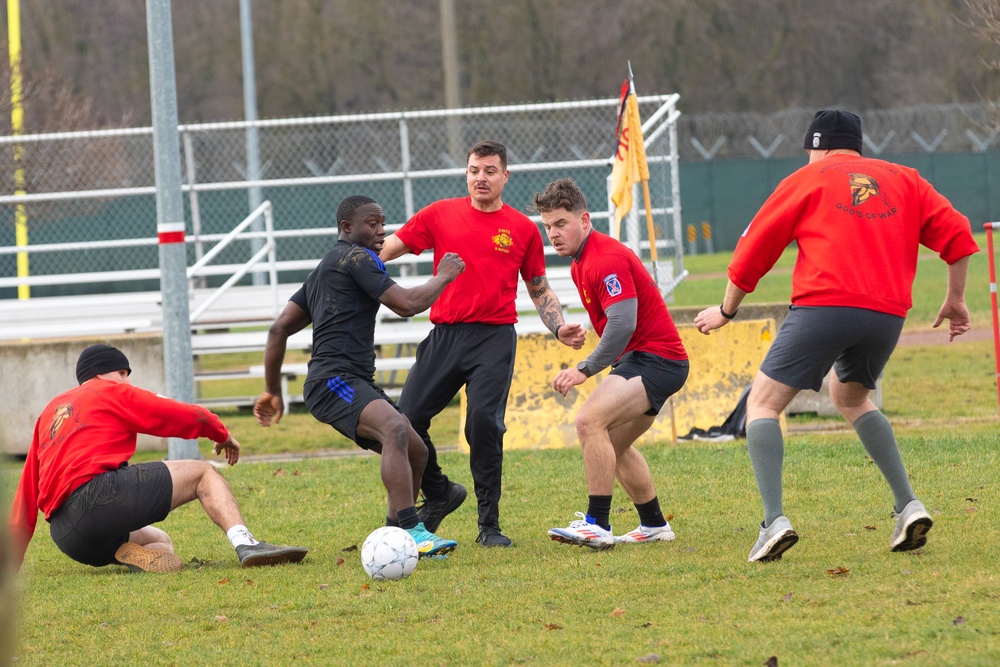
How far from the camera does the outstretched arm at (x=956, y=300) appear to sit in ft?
18.9

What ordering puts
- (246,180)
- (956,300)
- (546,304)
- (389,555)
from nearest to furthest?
(956,300)
(389,555)
(546,304)
(246,180)

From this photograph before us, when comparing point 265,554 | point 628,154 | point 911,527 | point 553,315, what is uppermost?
point 628,154

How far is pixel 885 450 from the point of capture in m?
5.90

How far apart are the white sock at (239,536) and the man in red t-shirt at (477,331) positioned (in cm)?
104

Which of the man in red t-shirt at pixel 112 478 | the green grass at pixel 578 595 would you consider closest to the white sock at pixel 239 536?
the man in red t-shirt at pixel 112 478

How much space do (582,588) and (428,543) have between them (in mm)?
1091

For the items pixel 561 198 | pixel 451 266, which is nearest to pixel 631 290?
pixel 561 198

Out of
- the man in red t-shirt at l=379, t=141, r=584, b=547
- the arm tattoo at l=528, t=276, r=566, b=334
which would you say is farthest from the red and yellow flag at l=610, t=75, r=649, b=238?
the man in red t-shirt at l=379, t=141, r=584, b=547

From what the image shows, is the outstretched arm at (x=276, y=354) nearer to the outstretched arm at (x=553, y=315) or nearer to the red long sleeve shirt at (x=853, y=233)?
the outstretched arm at (x=553, y=315)

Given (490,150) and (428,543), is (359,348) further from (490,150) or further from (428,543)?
(490,150)

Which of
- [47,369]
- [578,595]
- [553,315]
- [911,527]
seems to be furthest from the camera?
[47,369]

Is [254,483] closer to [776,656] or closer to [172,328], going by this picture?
[172,328]

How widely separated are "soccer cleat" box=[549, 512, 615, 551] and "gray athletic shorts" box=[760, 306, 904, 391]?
4.06ft

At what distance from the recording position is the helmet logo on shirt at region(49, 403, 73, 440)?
6.36m
